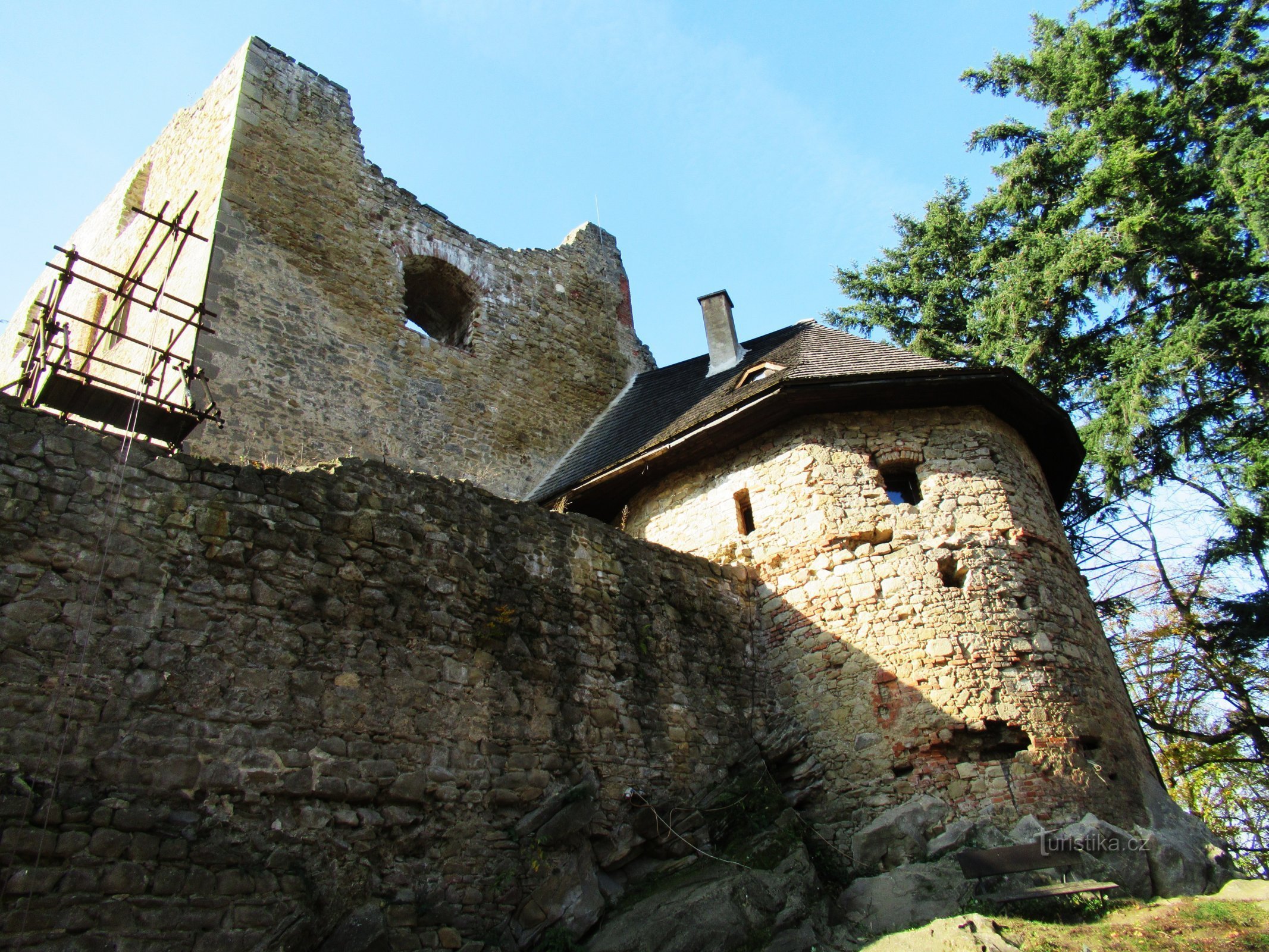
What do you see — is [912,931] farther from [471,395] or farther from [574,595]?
[471,395]

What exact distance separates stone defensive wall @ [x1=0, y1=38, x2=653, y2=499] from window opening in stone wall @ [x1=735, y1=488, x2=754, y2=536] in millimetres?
4011

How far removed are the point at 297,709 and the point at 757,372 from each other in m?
6.96

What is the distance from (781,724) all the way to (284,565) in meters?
4.92

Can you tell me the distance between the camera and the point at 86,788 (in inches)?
210

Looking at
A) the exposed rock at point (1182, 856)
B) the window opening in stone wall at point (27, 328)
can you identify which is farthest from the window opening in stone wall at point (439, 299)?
the exposed rock at point (1182, 856)

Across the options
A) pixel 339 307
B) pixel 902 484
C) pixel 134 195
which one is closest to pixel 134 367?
pixel 339 307

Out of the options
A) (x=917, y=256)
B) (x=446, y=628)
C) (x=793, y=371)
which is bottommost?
(x=446, y=628)

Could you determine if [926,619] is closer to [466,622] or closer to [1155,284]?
[466,622]

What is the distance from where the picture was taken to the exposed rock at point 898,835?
8.05 meters

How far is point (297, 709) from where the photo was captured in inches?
248

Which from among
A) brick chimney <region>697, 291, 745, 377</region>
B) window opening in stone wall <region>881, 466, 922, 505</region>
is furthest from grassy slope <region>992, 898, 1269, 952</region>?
brick chimney <region>697, 291, 745, 377</region>

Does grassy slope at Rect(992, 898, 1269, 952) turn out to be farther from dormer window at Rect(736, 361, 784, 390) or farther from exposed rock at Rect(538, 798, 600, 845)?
dormer window at Rect(736, 361, 784, 390)

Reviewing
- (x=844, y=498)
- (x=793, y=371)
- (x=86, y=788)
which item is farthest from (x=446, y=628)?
(x=793, y=371)

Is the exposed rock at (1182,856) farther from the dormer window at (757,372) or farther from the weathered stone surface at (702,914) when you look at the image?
the dormer window at (757,372)
